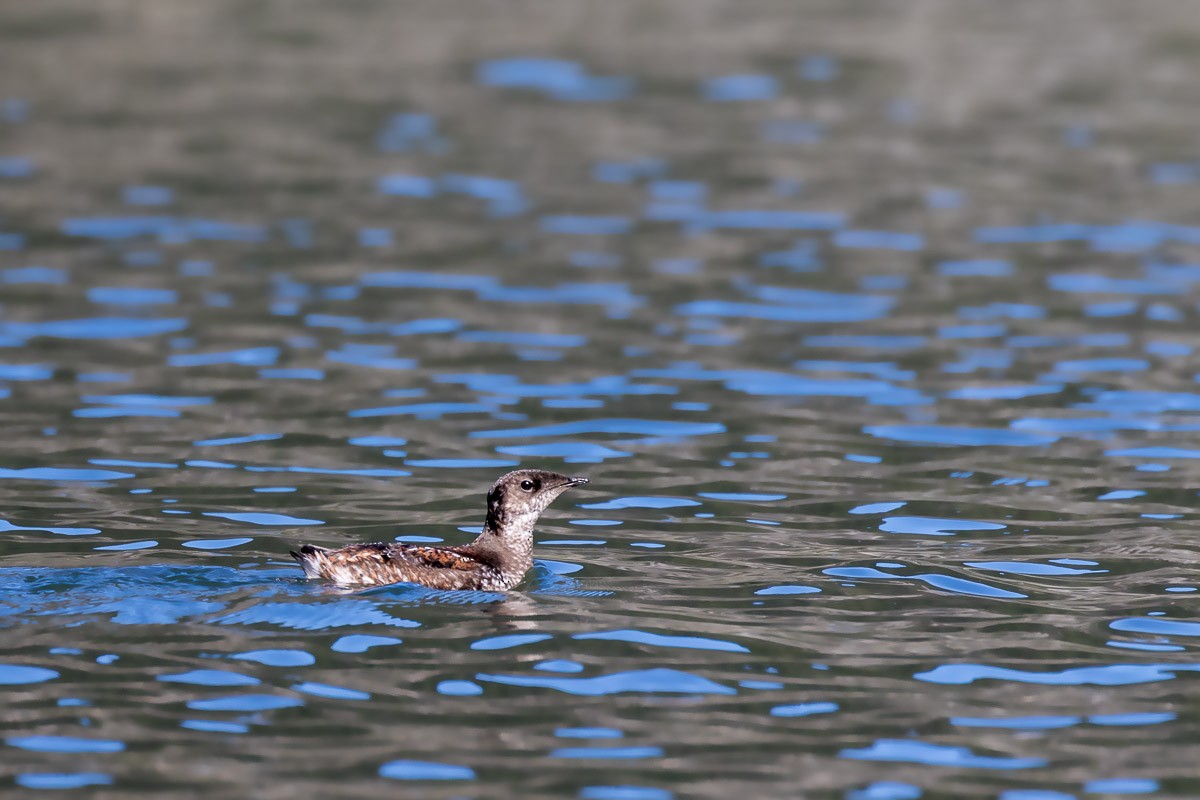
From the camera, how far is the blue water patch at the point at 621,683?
11016 millimetres

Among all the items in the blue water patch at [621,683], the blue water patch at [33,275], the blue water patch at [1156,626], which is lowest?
the blue water patch at [1156,626]

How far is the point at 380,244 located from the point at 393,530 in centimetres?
1066

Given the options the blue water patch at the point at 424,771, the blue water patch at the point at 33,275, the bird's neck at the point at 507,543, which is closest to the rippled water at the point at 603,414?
the blue water patch at the point at 424,771

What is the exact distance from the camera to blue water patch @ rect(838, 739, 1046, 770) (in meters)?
10.1

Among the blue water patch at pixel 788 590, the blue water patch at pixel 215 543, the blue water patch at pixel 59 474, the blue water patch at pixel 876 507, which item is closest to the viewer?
the blue water patch at pixel 788 590

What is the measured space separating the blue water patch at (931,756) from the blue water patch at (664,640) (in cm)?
159

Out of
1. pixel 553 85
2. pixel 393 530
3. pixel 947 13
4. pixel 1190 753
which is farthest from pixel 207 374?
pixel 947 13

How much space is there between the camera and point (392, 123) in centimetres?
3200

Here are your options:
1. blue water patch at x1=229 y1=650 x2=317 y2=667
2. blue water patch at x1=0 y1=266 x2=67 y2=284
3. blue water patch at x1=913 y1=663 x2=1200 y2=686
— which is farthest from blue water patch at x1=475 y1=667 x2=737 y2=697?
blue water patch at x1=0 y1=266 x2=67 y2=284

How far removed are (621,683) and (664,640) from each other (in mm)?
762

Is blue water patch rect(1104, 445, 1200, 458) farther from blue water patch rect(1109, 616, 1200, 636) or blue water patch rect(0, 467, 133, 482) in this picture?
blue water patch rect(0, 467, 133, 482)

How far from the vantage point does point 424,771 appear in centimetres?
987

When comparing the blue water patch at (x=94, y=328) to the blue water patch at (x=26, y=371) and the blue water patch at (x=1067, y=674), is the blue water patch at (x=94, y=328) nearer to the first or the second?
the blue water patch at (x=26, y=371)

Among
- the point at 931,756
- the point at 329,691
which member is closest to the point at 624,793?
the point at 931,756
